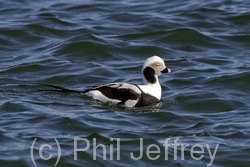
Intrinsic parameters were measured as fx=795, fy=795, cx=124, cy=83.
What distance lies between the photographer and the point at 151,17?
1733cm

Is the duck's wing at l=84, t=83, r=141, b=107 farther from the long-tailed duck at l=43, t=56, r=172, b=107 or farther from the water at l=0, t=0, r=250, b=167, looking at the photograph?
the water at l=0, t=0, r=250, b=167

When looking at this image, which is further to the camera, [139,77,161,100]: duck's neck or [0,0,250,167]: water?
[139,77,161,100]: duck's neck

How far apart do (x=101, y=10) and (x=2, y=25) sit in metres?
2.59

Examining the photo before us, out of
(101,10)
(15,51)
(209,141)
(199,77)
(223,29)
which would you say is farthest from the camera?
(101,10)

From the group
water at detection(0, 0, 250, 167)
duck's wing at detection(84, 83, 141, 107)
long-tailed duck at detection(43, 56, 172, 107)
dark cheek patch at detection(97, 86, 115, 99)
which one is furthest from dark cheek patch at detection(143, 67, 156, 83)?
dark cheek patch at detection(97, 86, 115, 99)

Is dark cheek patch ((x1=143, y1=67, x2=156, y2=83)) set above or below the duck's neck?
above

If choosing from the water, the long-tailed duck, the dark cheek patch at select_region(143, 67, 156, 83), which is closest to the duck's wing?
the long-tailed duck

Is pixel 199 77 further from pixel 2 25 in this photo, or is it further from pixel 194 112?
pixel 2 25

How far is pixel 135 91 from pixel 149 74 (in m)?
0.43

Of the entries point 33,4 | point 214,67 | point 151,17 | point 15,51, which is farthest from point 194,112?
point 33,4

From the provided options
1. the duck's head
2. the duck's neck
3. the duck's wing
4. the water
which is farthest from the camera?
the duck's head

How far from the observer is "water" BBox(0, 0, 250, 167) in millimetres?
9680

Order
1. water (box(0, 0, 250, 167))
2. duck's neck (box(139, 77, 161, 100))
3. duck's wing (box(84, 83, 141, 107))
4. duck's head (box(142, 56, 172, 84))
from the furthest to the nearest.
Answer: duck's head (box(142, 56, 172, 84)), duck's neck (box(139, 77, 161, 100)), duck's wing (box(84, 83, 141, 107)), water (box(0, 0, 250, 167))

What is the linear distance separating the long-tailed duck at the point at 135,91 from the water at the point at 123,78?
0.14m
